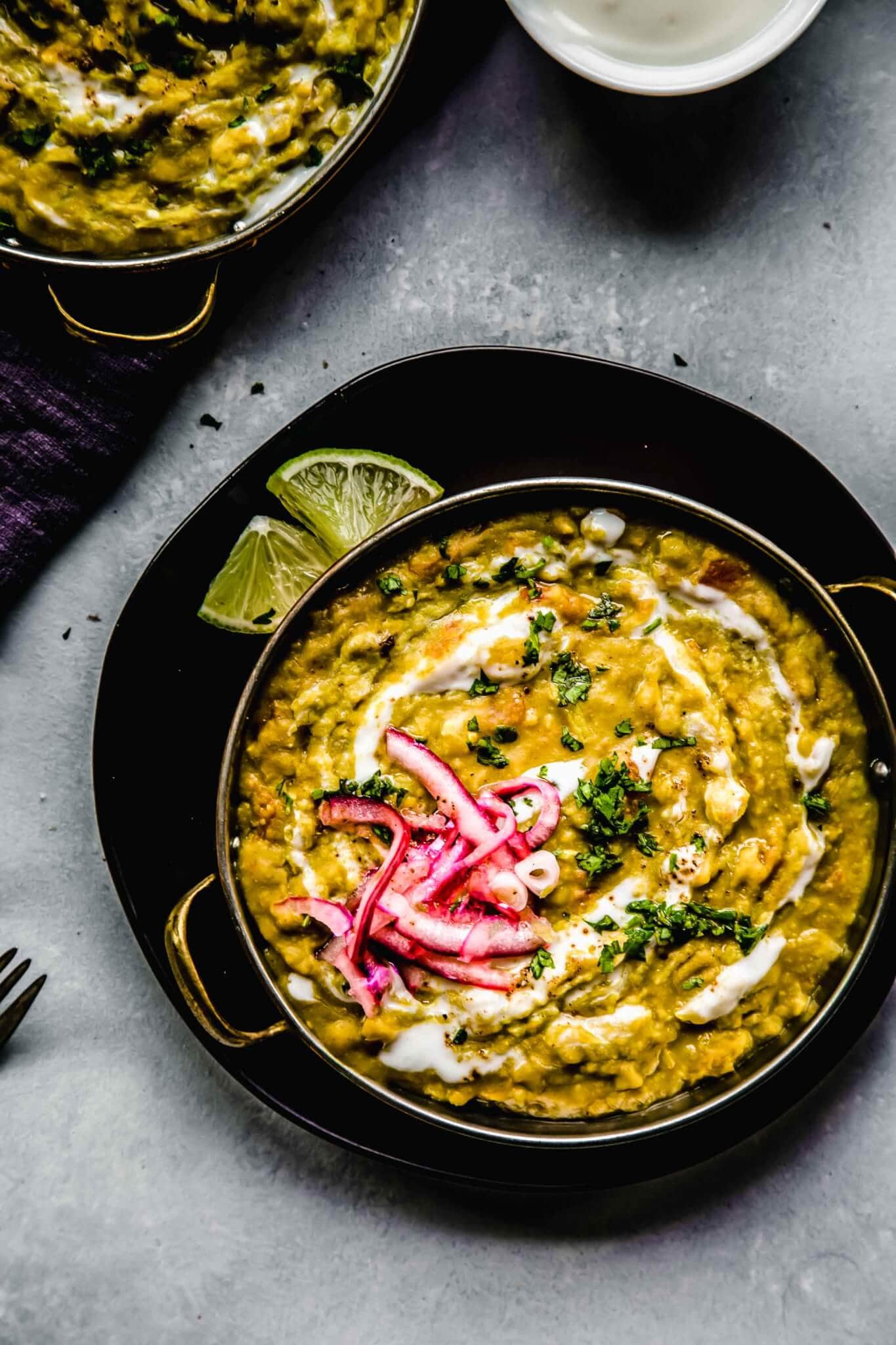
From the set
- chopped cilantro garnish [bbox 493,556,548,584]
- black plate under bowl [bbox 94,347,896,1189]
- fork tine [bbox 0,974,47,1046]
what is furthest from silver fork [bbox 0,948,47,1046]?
chopped cilantro garnish [bbox 493,556,548,584]

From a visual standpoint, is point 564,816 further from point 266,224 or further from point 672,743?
point 266,224

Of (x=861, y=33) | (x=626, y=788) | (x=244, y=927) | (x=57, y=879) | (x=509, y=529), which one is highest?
(x=861, y=33)

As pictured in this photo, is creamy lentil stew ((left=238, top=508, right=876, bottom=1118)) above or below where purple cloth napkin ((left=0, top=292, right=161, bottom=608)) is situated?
below

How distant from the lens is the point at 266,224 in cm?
225

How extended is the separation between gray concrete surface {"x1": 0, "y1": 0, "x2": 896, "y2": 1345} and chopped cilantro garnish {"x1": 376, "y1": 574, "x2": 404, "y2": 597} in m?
0.63

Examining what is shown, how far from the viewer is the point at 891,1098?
2498 millimetres

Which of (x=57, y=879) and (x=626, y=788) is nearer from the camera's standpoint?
(x=626, y=788)

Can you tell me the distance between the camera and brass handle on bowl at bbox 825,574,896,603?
2.23m

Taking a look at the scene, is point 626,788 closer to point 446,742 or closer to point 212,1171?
point 446,742

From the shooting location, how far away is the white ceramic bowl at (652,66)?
226cm

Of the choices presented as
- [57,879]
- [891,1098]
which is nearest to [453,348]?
[57,879]

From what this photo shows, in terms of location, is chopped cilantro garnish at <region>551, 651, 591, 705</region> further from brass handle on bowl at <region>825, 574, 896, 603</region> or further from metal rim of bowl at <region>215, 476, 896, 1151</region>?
brass handle on bowl at <region>825, 574, 896, 603</region>

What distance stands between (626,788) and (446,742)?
0.36 m

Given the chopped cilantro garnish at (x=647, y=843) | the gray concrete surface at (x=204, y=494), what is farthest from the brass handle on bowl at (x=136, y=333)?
the chopped cilantro garnish at (x=647, y=843)
